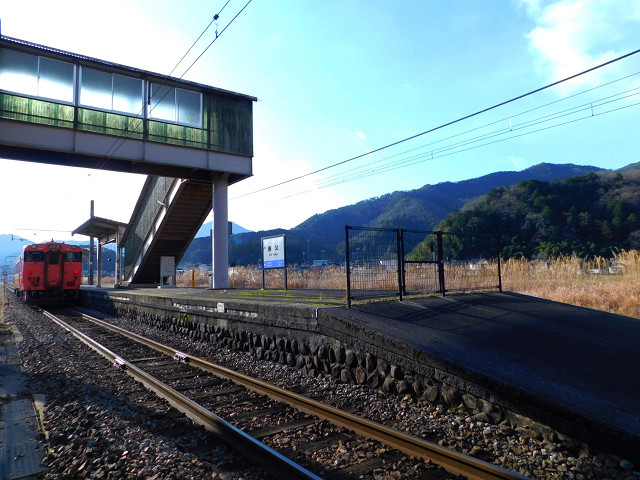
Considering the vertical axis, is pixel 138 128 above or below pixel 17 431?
above

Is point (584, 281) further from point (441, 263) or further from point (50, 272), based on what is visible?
point (50, 272)

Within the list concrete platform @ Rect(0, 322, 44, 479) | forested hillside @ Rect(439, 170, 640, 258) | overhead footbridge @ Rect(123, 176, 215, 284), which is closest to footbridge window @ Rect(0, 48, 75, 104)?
overhead footbridge @ Rect(123, 176, 215, 284)

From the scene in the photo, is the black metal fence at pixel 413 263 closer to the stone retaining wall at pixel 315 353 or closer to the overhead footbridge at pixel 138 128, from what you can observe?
the stone retaining wall at pixel 315 353

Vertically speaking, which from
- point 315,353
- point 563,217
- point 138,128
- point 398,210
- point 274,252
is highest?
point 398,210

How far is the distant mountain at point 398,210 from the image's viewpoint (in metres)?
94.4

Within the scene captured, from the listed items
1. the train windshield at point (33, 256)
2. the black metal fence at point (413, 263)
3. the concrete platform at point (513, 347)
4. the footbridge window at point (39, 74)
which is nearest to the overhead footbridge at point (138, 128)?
the footbridge window at point (39, 74)

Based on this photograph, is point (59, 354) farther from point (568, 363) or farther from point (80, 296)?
point (80, 296)

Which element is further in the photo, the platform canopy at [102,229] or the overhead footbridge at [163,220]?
the platform canopy at [102,229]

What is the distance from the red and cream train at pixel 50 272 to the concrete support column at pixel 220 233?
40.2ft

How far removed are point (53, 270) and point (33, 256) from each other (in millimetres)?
1282

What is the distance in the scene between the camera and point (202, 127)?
58.8 ft

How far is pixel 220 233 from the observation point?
1833 cm

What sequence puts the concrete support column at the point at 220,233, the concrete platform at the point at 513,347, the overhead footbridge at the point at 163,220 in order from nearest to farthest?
the concrete platform at the point at 513,347
the concrete support column at the point at 220,233
the overhead footbridge at the point at 163,220

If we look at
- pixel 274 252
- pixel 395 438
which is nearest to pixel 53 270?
pixel 274 252
